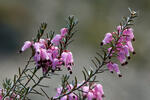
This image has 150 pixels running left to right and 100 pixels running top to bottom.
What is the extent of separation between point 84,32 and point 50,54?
532 inches

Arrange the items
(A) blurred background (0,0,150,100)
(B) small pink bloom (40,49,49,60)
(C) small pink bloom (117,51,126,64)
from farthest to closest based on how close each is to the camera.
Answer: (A) blurred background (0,0,150,100), (C) small pink bloom (117,51,126,64), (B) small pink bloom (40,49,49,60)

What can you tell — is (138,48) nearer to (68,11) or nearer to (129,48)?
(68,11)

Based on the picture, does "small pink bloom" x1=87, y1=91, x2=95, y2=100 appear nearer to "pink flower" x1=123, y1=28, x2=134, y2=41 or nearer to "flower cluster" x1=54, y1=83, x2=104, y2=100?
"flower cluster" x1=54, y1=83, x2=104, y2=100

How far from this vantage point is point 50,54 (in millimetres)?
1933

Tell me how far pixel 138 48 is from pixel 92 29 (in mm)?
2031

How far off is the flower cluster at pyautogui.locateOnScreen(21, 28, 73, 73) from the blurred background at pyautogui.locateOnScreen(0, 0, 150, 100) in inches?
273

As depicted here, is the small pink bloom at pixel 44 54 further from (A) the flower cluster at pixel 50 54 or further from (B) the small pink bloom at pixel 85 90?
(B) the small pink bloom at pixel 85 90

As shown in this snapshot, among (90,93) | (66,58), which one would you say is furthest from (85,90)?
(66,58)

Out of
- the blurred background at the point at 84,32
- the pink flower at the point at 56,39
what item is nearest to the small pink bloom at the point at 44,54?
the pink flower at the point at 56,39

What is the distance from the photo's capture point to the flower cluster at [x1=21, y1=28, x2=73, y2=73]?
192cm

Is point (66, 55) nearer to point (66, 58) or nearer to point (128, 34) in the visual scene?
point (66, 58)

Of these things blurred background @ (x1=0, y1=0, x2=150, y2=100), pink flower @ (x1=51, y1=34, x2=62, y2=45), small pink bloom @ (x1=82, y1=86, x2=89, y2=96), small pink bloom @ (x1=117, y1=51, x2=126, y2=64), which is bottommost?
small pink bloom @ (x1=82, y1=86, x2=89, y2=96)

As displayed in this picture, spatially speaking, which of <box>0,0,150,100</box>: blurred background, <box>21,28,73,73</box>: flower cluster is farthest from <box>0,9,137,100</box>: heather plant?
<box>0,0,150,100</box>: blurred background

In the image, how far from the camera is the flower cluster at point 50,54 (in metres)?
1.92
